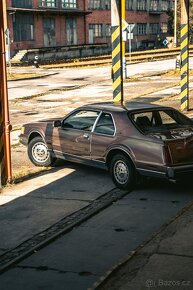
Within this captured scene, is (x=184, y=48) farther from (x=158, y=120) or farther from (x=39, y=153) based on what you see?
(x=158, y=120)

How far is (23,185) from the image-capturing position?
34.3ft

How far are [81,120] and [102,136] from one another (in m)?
0.95

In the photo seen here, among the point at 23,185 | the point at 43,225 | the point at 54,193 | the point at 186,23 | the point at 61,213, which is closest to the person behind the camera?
the point at 43,225

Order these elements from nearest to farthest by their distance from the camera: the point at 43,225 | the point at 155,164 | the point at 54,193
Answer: the point at 43,225, the point at 155,164, the point at 54,193

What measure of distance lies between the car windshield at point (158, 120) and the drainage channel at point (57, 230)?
1.35m

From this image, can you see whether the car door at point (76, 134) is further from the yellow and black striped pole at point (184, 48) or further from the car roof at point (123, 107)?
the yellow and black striped pole at point (184, 48)

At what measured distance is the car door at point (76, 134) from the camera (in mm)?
10648

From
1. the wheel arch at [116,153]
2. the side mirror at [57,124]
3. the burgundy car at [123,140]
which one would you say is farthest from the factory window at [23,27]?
the wheel arch at [116,153]

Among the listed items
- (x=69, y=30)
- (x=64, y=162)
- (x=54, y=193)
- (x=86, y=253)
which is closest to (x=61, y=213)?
(x=54, y=193)

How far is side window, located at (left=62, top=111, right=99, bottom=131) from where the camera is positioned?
35.1 feet

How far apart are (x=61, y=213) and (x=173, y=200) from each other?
6.73 ft

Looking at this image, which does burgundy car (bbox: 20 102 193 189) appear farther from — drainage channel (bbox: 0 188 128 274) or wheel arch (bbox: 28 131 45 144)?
drainage channel (bbox: 0 188 128 274)

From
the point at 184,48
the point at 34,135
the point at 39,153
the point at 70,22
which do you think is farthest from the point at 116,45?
the point at 70,22

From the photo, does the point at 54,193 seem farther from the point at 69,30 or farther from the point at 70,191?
the point at 69,30
